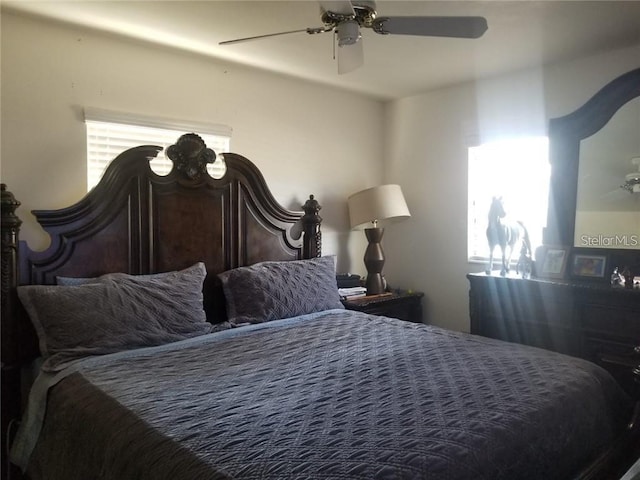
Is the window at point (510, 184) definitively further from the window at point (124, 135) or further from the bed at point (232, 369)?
the window at point (124, 135)

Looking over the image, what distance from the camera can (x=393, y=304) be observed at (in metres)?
3.77

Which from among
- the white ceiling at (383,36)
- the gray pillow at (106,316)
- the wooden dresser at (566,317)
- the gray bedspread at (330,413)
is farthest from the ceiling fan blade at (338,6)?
the wooden dresser at (566,317)

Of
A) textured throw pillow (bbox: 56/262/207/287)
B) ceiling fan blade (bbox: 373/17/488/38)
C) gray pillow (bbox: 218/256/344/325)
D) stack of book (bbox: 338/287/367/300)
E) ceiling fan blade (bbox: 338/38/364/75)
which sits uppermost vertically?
ceiling fan blade (bbox: 373/17/488/38)

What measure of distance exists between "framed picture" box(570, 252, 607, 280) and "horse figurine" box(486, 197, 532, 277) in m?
0.27

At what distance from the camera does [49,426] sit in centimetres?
185

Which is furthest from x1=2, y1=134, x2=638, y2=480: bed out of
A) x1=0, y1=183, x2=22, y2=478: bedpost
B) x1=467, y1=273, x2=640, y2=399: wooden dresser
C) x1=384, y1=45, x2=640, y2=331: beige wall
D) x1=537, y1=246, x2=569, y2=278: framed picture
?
x1=384, y1=45, x2=640, y2=331: beige wall

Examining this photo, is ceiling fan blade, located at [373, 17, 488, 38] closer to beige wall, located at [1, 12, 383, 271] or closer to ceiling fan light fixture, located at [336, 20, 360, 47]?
ceiling fan light fixture, located at [336, 20, 360, 47]

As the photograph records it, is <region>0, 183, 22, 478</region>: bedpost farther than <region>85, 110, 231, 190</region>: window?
No

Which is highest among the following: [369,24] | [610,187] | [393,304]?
[369,24]

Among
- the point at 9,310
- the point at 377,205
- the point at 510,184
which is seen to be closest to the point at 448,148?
the point at 510,184

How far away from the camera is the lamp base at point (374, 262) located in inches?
149

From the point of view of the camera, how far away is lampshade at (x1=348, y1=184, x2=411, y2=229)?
147 inches

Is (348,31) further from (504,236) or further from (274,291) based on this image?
(504,236)

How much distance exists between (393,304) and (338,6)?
2461mm
